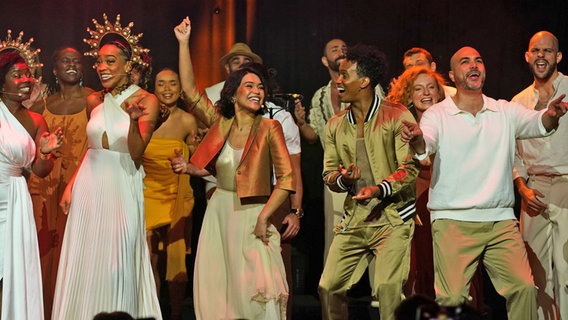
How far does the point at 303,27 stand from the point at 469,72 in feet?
9.93

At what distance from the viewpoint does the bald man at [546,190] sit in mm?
8344

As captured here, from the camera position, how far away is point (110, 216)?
7.88 metres

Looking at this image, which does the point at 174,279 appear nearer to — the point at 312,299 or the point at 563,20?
the point at 312,299

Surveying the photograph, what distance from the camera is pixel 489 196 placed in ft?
24.6

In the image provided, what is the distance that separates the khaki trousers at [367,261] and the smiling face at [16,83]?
241 centimetres

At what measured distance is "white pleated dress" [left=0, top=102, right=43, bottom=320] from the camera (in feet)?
24.8

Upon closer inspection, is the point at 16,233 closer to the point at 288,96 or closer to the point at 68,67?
the point at 68,67

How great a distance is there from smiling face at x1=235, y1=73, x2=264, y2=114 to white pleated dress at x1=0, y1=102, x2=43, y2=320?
1467 millimetres

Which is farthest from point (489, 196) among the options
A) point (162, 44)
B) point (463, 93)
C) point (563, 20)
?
point (162, 44)

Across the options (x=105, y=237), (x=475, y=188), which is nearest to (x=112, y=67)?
(x=105, y=237)

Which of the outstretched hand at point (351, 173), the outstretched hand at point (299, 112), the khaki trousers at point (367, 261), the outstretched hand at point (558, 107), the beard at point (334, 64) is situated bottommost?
the khaki trousers at point (367, 261)

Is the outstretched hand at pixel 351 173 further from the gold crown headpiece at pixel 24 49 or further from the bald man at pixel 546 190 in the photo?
the gold crown headpiece at pixel 24 49

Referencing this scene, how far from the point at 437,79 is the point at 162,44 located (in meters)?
2.72

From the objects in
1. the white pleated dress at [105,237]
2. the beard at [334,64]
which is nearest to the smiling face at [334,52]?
the beard at [334,64]
